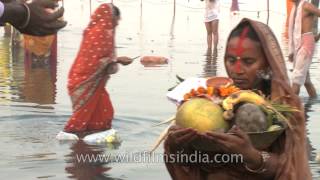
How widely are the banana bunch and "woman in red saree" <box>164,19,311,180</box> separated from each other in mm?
82

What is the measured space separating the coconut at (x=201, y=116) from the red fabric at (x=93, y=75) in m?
3.45

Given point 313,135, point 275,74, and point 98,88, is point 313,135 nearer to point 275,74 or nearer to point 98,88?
point 98,88

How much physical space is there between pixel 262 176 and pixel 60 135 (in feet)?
12.4

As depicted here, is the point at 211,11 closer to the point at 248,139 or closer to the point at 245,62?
the point at 245,62

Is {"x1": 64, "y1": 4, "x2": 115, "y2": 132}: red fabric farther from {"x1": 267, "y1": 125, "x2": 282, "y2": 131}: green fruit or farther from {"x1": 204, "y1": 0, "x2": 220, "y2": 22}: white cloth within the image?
{"x1": 204, "y1": 0, "x2": 220, "y2": 22}: white cloth

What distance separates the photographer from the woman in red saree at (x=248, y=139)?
2.72m

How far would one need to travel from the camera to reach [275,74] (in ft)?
9.68

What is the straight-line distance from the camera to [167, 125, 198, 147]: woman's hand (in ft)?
8.84

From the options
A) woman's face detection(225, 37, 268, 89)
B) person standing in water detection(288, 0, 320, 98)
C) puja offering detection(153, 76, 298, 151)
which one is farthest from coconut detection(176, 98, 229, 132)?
person standing in water detection(288, 0, 320, 98)

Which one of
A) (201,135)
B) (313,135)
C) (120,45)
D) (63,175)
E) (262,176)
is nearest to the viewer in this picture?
(201,135)

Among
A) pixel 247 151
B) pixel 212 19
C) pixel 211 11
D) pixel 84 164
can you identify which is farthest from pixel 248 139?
pixel 211 11

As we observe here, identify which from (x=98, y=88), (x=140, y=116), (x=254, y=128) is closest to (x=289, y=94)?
(x=254, y=128)

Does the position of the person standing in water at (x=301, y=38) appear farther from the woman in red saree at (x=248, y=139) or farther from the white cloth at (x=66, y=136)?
the woman in red saree at (x=248, y=139)

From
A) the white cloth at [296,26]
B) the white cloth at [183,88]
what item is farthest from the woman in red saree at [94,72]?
the white cloth at [183,88]
